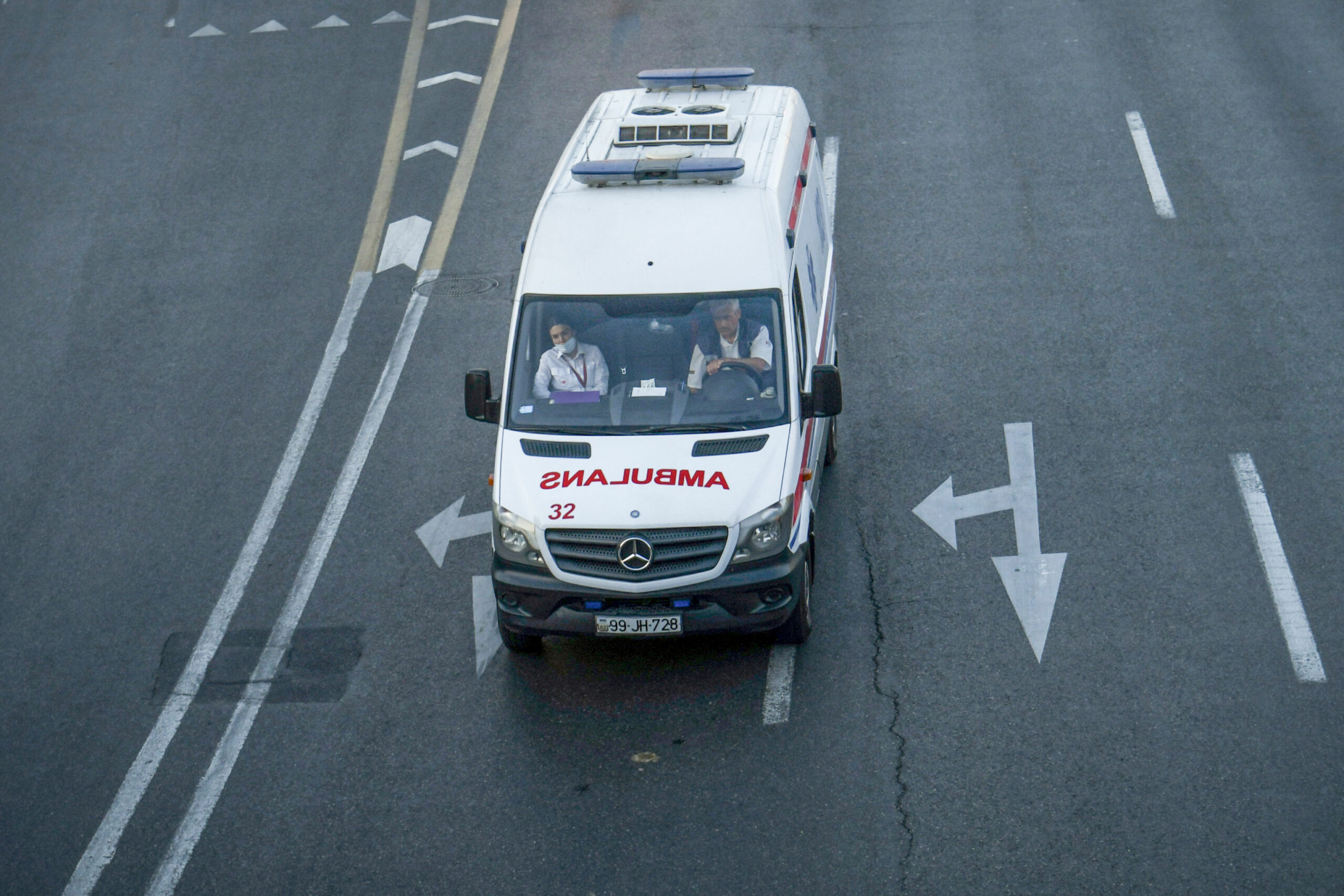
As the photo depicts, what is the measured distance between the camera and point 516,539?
8727 millimetres

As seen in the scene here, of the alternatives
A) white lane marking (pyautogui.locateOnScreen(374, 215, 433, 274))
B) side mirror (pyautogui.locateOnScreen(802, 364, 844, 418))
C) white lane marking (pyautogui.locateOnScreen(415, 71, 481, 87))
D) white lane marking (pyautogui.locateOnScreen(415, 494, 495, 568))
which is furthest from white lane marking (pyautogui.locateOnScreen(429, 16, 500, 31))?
side mirror (pyautogui.locateOnScreen(802, 364, 844, 418))

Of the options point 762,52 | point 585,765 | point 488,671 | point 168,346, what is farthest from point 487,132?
point 585,765

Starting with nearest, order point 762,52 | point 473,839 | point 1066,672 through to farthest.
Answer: point 473,839, point 1066,672, point 762,52

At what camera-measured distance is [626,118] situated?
437 inches

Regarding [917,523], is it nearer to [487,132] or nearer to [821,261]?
[821,261]

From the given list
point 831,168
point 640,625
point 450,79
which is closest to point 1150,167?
point 831,168

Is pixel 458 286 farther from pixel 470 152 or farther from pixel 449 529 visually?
pixel 449 529

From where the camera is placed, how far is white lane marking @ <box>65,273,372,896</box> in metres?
8.22

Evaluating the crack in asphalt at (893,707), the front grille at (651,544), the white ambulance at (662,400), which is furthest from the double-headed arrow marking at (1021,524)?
the front grille at (651,544)

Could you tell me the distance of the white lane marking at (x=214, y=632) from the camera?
8.22 meters

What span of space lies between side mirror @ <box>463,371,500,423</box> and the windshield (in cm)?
15

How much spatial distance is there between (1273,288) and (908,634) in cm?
598

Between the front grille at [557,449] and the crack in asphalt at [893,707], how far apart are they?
2291 millimetres

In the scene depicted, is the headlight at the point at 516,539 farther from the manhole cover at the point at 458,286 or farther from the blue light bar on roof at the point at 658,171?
the manhole cover at the point at 458,286
